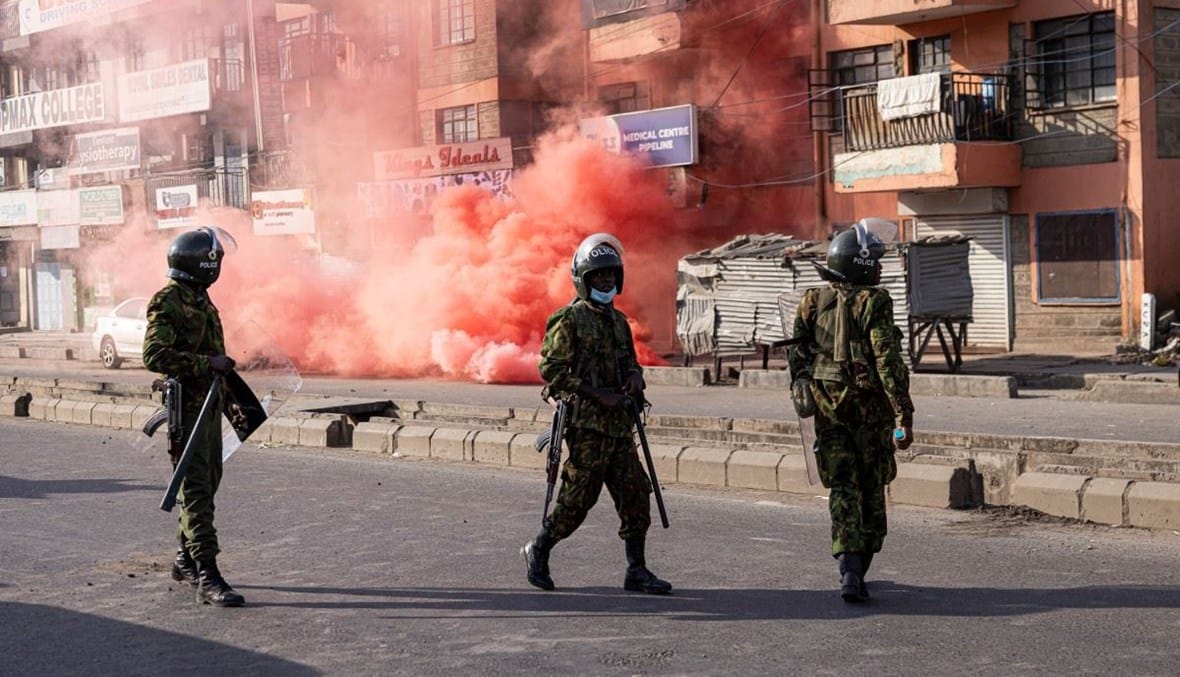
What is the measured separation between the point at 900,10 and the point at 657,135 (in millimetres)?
5437

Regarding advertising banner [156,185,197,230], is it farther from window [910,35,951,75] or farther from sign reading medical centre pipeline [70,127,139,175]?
window [910,35,951,75]

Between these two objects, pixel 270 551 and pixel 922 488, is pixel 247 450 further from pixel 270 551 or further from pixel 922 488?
pixel 922 488

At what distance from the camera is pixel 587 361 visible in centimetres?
695

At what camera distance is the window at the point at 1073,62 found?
23203 millimetres

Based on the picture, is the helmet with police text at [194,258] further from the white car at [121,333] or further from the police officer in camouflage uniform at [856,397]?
the white car at [121,333]

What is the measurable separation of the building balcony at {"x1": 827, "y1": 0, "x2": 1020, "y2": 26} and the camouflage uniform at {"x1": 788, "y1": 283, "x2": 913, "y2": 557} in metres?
18.5

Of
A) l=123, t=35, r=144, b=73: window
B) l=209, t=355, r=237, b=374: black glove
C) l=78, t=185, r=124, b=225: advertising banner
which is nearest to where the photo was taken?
l=209, t=355, r=237, b=374: black glove

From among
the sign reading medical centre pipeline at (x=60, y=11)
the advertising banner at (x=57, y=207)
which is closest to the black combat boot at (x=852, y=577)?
the sign reading medical centre pipeline at (x=60, y=11)

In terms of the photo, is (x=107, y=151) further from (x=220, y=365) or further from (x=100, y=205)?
(x=220, y=365)

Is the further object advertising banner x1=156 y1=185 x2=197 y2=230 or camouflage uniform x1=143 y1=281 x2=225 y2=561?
advertising banner x1=156 y1=185 x2=197 y2=230

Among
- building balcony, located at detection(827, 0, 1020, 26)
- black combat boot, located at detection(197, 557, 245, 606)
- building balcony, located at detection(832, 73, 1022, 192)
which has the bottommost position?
black combat boot, located at detection(197, 557, 245, 606)

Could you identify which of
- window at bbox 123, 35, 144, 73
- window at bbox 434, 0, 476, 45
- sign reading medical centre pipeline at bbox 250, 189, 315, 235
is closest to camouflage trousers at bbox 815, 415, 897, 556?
window at bbox 434, 0, 476, 45

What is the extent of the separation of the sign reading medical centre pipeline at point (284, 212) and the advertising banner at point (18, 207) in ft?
33.7

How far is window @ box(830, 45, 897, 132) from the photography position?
2647cm
